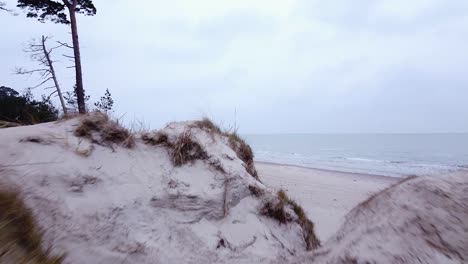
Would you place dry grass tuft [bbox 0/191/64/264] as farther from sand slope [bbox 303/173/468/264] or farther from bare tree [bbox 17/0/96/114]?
bare tree [bbox 17/0/96/114]

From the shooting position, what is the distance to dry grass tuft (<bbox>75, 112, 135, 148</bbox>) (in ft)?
12.7

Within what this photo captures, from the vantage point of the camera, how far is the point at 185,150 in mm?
4477

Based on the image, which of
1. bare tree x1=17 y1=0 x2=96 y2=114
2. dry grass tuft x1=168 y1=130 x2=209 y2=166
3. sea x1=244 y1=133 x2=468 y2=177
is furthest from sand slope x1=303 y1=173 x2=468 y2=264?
bare tree x1=17 y1=0 x2=96 y2=114

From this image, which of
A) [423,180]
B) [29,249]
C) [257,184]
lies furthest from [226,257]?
[423,180]

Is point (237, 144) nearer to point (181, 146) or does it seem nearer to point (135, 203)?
point (181, 146)

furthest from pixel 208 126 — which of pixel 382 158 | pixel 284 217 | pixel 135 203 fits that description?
pixel 382 158

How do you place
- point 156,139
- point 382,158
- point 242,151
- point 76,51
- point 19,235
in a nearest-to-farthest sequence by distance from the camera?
point 19,235, point 156,139, point 242,151, point 76,51, point 382,158

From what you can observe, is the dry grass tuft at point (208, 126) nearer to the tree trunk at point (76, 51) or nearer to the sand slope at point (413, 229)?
the sand slope at point (413, 229)

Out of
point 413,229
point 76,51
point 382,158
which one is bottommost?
point 382,158

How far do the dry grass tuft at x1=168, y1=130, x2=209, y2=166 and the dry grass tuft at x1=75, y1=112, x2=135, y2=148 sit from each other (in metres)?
0.66

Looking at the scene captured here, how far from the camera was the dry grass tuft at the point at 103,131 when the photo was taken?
387 centimetres

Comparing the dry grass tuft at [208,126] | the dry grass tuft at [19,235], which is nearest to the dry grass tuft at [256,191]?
the dry grass tuft at [208,126]

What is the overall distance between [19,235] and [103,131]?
2.06 m

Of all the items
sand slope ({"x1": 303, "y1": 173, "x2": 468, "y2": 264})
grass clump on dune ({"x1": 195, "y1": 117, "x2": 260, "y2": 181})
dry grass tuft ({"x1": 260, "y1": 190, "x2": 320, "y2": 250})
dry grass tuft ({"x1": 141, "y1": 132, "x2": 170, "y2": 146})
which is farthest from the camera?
grass clump on dune ({"x1": 195, "y1": 117, "x2": 260, "y2": 181})
